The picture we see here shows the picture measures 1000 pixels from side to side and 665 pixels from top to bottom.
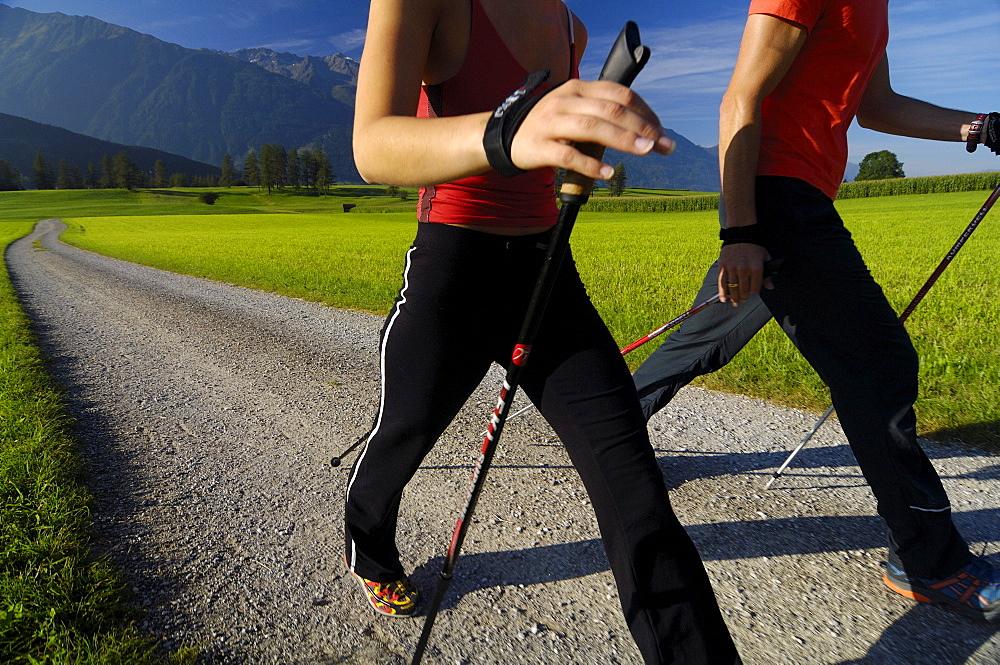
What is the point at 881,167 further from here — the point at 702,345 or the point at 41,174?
the point at 41,174

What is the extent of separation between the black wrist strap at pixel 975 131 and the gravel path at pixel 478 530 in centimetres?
185

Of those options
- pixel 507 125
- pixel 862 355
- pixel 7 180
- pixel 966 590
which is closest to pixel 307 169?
pixel 7 180

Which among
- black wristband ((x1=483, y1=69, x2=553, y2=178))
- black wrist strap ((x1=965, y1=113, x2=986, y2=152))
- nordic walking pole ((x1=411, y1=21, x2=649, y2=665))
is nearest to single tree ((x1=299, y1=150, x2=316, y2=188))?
black wrist strap ((x1=965, y1=113, x2=986, y2=152))

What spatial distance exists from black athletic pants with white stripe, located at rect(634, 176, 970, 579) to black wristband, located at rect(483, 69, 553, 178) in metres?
1.65

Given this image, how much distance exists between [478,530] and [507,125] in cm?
244

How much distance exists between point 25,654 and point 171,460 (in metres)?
1.95

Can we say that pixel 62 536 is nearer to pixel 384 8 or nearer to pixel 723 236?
pixel 384 8

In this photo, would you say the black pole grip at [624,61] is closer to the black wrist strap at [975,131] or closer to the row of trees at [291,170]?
the black wrist strap at [975,131]

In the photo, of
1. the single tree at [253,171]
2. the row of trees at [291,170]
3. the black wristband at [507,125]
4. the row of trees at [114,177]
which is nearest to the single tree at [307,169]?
the row of trees at [291,170]

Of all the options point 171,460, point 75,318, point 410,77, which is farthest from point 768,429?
point 75,318

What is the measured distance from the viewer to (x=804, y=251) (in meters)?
A: 2.32

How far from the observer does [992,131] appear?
2725 mm

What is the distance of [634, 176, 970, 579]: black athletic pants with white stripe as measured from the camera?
2270mm

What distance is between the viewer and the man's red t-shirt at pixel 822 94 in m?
2.24
